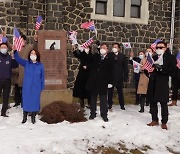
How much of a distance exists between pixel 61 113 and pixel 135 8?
29.3 feet

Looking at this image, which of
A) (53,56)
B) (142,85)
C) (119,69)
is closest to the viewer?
(53,56)

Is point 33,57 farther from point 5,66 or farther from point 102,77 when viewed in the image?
point 102,77

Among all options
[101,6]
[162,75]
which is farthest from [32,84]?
[101,6]

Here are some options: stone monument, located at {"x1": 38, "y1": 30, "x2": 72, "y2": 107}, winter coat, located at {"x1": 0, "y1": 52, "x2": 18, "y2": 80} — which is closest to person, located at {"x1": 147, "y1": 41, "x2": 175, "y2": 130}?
stone monument, located at {"x1": 38, "y1": 30, "x2": 72, "y2": 107}

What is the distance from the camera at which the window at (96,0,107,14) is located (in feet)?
50.2

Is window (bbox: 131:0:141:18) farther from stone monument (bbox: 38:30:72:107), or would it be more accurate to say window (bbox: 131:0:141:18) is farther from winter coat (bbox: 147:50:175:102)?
winter coat (bbox: 147:50:175:102)

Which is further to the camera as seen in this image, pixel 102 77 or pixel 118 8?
pixel 118 8

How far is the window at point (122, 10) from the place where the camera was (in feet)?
50.1

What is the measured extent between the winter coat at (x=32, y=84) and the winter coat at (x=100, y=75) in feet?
4.08

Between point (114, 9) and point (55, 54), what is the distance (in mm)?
7085

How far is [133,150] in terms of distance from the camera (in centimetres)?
730

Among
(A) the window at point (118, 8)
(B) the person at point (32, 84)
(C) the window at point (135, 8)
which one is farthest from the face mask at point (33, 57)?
(C) the window at point (135, 8)

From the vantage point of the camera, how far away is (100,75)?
28.4 feet

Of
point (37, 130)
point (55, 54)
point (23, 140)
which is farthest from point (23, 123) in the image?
point (55, 54)
